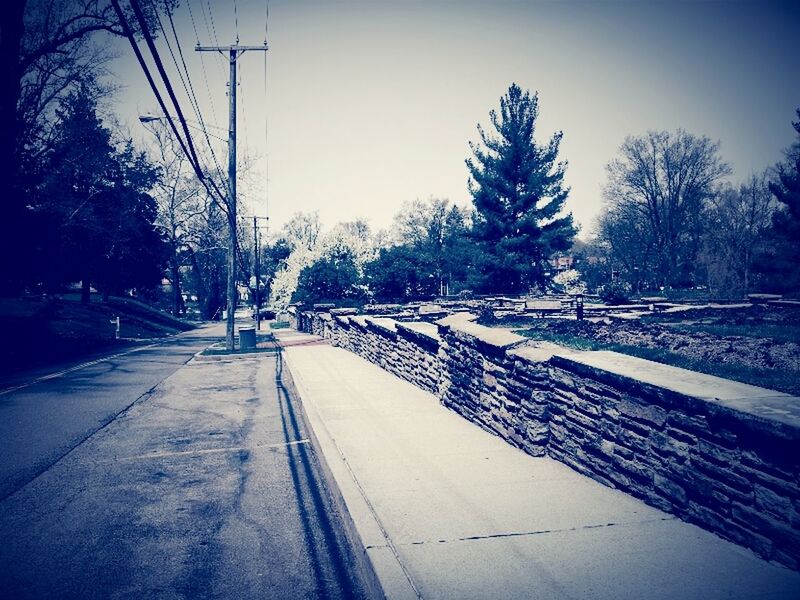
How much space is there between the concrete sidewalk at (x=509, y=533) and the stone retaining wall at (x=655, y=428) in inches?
6.6

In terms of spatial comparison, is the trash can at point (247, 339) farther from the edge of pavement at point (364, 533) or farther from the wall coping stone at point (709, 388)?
the wall coping stone at point (709, 388)

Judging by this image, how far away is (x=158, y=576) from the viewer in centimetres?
323

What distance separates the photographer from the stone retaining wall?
2709 millimetres

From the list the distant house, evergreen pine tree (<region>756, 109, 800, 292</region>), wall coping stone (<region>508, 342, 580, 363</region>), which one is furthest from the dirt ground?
the distant house

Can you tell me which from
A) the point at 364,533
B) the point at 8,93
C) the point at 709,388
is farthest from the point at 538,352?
the point at 8,93

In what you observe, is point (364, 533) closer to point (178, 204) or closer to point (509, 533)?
point (509, 533)

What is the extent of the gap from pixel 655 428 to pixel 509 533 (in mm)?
1418

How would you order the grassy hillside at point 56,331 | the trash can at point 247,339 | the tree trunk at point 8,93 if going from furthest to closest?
the trash can at point 247,339 → the grassy hillside at point 56,331 → the tree trunk at point 8,93

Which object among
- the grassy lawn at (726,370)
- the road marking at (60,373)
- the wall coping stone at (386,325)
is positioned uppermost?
the wall coping stone at (386,325)

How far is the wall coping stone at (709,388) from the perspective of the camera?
109 inches

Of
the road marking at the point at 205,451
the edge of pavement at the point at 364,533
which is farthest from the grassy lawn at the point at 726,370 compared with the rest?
the road marking at the point at 205,451

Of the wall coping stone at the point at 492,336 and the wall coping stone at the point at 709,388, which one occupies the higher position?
the wall coping stone at the point at 492,336

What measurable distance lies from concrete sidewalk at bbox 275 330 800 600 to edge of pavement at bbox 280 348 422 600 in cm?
1

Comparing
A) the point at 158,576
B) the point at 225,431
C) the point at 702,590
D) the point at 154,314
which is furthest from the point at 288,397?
the point at 154,314
